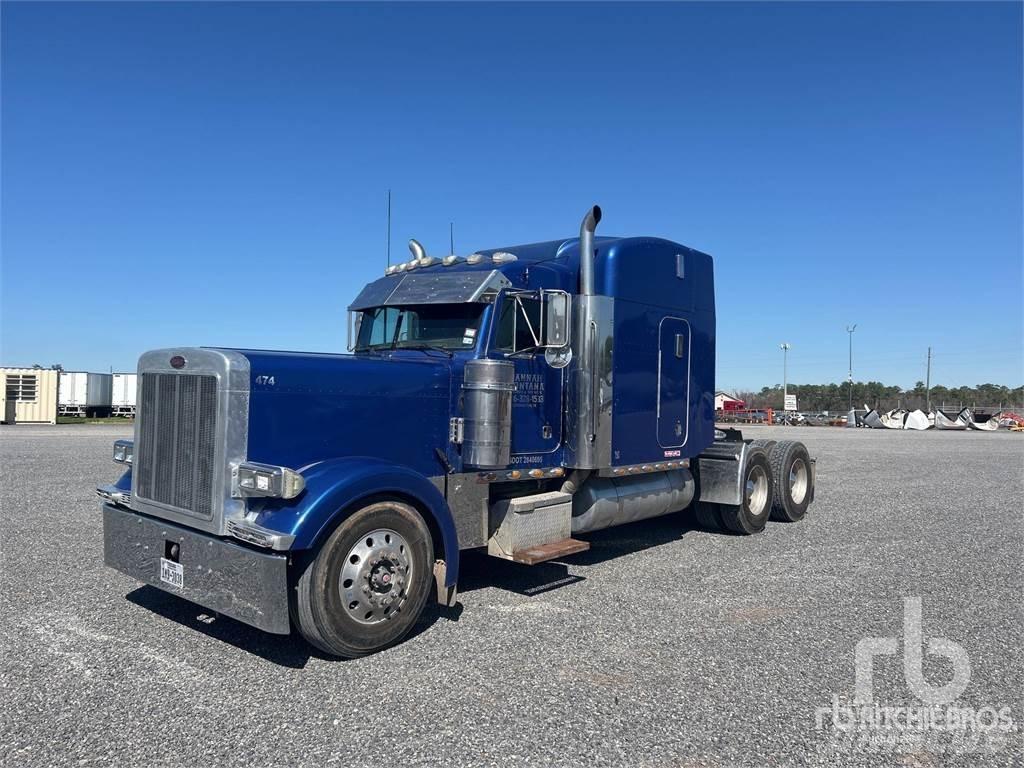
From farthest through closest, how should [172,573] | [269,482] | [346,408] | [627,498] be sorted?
[627,498] → [346,408] → [172,573] → [269,482]

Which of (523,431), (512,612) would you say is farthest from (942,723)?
(523,431)

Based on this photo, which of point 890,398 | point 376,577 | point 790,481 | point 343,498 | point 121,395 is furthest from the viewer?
point 890,398

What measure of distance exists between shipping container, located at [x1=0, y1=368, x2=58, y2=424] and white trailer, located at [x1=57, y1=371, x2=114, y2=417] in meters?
2.37

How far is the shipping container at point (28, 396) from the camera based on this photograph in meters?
→ 38.1

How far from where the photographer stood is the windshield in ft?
20.6

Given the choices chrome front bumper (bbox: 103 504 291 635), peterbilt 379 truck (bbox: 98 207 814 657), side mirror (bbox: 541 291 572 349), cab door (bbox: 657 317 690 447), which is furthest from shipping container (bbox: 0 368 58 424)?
side mirror (bbox: 541 291 572 349)

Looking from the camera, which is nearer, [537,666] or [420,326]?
[537,666]

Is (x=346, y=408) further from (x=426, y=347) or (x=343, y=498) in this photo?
(x=426, y=347)

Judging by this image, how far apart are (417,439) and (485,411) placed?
58cm

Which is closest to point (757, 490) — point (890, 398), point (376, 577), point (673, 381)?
point (673, 381)

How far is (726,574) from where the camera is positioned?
7.28 metres

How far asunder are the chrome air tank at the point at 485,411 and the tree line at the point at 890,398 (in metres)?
82.5

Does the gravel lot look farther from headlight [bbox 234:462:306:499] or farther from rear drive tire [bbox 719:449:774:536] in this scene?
headlight [bbox 234:462:306:499]

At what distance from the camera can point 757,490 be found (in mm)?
9820
